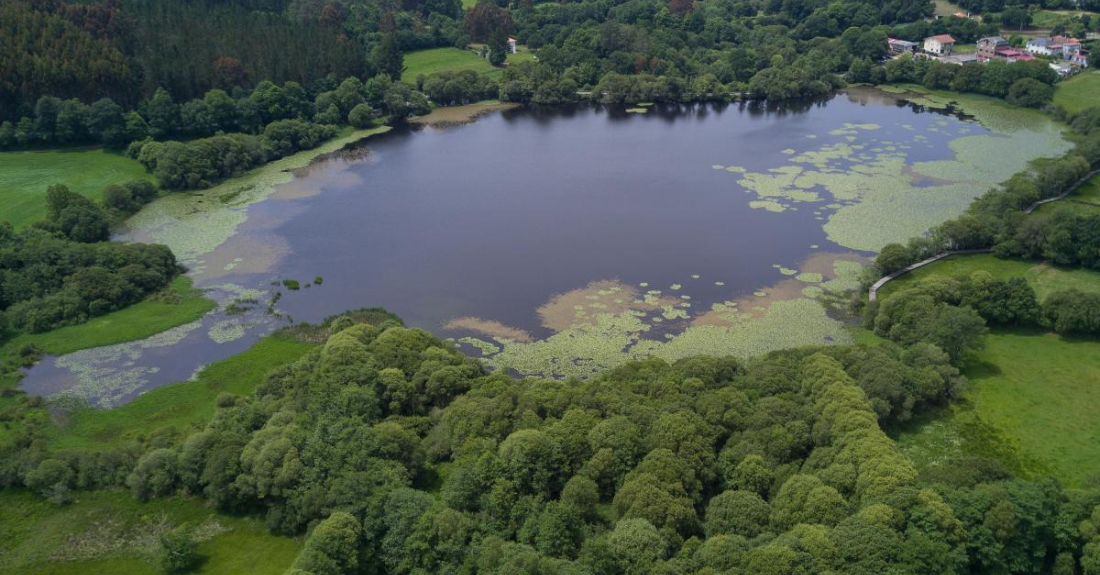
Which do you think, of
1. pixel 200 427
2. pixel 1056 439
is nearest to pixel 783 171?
pixel 1056 439

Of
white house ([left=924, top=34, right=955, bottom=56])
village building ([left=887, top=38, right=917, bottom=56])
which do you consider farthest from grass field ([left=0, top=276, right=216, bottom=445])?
village building ([left=887, top=38, right=917, bottom=56])

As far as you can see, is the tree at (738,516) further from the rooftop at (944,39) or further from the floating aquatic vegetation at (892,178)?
the rooftop at (944,39)

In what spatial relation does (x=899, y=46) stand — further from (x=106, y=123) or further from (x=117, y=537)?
(x=117, y=537)

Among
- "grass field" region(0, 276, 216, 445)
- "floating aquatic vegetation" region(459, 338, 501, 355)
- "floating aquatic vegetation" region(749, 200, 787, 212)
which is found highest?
"grass field" region(0, 276, 216, 445)

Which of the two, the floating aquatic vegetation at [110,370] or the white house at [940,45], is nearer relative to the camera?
the floating aquatic vegetation at [110,370]

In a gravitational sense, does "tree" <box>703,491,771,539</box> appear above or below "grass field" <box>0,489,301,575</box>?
above

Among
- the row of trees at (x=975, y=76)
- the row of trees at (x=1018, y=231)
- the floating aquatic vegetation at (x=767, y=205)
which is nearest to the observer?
the row of trees at (x=1018, y=231)

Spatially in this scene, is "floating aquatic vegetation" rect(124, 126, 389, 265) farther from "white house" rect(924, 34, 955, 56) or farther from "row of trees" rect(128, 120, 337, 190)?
"white house" rect(924, 34, 955, 56)

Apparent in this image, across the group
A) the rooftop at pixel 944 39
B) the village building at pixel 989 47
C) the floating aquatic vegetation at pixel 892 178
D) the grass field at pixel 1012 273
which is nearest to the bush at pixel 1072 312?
the grass field at pixel 1012 273
